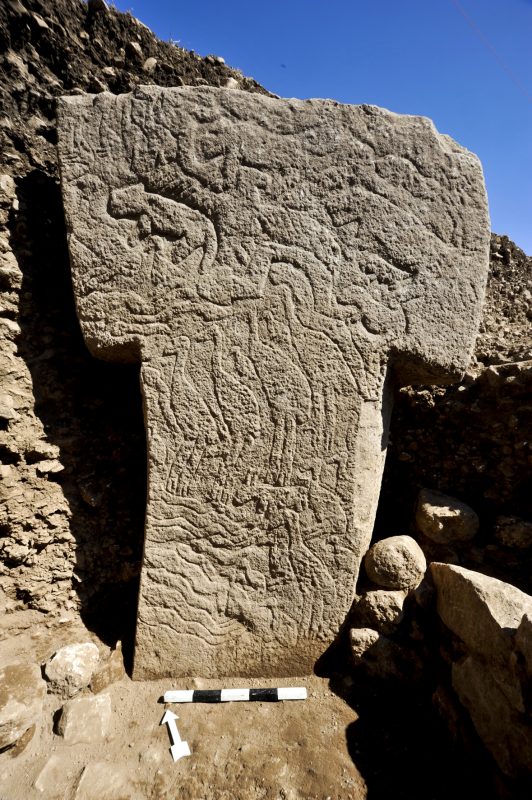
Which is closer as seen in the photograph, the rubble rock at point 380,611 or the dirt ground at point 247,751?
the dirt ground at point 247,751

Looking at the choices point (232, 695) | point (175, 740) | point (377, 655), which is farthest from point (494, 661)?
point (175, 740)

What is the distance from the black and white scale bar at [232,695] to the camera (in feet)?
5.54

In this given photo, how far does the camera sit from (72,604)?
191 cm

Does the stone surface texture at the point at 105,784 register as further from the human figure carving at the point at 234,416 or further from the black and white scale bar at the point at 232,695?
the human figure carving at the point at 234,416

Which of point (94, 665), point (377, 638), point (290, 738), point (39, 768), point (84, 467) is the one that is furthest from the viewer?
point (84, 467)

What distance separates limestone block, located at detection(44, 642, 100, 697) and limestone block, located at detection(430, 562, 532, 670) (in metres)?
1.35

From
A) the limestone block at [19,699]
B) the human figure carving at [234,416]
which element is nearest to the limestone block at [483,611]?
the human figure carving at [234,416]

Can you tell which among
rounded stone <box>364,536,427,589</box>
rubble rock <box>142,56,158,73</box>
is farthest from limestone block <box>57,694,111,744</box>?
rubble rock <box>142,56,158,73</box>

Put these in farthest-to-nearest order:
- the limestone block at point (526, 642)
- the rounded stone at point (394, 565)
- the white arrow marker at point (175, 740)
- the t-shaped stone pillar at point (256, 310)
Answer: the rounded stone at point (394, 565) < the t-shaped stone pillar at point (256, 310) < the white arrow marker at point (175, 740) < the limestone block at point (526, 642)

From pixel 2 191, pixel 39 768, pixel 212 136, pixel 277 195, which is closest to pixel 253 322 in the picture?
pixel 277 195

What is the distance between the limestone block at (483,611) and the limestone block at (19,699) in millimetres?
1495

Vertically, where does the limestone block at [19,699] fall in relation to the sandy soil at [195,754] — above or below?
above

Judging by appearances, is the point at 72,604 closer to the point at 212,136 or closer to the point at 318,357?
the point at 318,357

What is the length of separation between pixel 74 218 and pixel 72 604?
1597 mm
